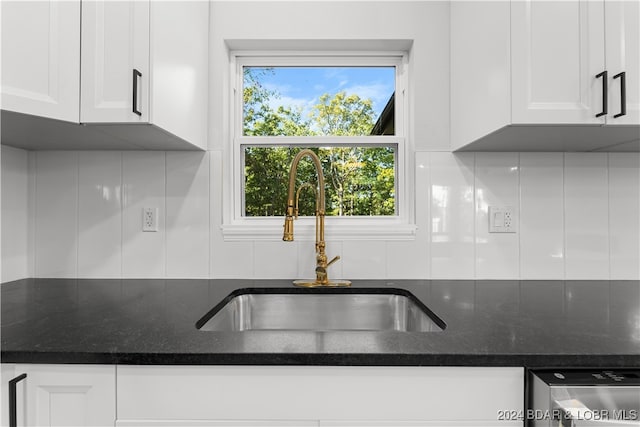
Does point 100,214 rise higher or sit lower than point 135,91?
lower

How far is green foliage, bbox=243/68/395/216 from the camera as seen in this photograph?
5.74 feet

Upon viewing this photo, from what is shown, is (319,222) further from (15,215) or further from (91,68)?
(15,215)

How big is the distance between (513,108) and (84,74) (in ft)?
4.10

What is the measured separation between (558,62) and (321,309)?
1.12m

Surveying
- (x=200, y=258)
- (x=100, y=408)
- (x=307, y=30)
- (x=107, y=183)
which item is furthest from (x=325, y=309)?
(x=307, y=30)

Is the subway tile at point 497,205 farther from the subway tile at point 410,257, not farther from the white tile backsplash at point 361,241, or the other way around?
the subway tile at point 410,257

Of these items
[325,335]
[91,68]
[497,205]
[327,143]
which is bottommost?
[325,335]

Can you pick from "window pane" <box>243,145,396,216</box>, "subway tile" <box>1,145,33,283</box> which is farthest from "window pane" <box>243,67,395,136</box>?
"subway tile" <box>1,145,33,283</box>

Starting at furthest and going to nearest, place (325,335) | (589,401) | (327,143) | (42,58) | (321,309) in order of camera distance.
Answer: (327,143)
(321,309)
(42,58)
(325,335)
(589,401)

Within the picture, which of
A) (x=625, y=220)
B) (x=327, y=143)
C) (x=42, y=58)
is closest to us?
(x=42, y=58)

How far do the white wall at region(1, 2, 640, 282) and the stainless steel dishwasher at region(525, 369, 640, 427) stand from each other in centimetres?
86

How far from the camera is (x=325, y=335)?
0.89 m

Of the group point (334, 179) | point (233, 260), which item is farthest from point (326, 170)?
point (233, 260)

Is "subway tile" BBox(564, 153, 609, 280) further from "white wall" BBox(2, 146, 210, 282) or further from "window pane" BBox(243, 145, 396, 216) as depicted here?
"white wall" BBox(2, 146, 210, 282)
